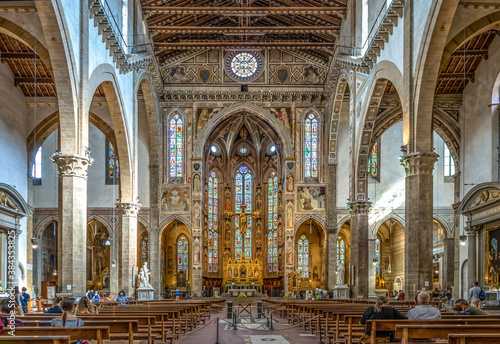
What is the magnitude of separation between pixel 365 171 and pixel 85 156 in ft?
48.1

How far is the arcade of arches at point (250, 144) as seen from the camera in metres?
18.5

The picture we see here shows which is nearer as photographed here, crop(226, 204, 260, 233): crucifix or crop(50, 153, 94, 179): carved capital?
crop(50, 153, 94, 179): carved capital

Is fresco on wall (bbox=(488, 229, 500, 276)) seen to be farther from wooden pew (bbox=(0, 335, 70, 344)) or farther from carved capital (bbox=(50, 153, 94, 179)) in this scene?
wooden pew (bbox=(0, 335, 70, 344))

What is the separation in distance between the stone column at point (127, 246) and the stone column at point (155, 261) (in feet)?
28.1

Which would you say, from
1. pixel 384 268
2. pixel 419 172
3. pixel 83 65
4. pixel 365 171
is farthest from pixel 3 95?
pixel 384 268

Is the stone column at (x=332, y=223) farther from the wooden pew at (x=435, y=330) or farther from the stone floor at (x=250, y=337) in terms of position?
the wooden pew at (x=435, y=330)

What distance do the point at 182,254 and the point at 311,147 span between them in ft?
41.9

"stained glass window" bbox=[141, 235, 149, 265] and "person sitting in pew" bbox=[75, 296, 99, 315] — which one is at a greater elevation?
"person sitting in pew" bbox=[75, 296, 99, 315]

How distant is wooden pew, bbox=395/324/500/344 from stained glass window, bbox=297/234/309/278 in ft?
117

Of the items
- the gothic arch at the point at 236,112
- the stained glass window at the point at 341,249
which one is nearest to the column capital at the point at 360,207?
the gothic arch at the point at 236,112

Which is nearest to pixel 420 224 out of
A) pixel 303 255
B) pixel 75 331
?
pixel 75 331

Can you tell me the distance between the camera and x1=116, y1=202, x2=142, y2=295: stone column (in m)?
27.6

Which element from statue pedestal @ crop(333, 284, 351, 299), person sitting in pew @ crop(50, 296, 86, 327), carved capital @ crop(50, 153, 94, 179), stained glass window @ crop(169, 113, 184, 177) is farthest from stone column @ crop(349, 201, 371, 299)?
person sitting in pew @ crop(50, 296, 86, 327)

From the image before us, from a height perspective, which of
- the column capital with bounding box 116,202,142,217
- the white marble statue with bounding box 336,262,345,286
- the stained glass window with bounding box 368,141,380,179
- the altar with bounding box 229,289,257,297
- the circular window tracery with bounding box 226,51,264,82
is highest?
the circular window tracery with bounding box 226,51,264,82
